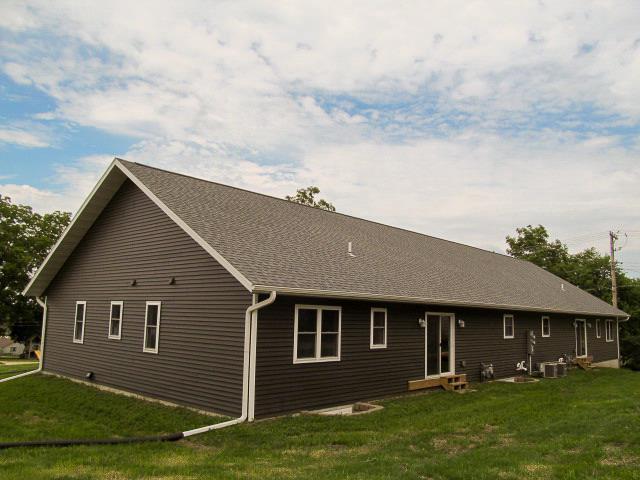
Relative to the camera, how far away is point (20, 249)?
45.2 m

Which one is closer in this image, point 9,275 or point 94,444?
point 94,444

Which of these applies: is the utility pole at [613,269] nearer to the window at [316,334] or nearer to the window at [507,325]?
the window at [507,325]

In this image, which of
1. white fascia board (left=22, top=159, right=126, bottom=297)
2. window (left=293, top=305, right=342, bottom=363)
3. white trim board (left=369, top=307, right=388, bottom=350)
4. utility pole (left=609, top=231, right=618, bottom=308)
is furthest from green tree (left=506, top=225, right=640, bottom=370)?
white fascia board (left=22, top=159, right=126, bottom=297)

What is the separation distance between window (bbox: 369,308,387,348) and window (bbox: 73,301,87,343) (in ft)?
27.8

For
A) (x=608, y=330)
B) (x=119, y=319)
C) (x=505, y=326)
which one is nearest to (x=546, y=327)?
(x=505, y=326)

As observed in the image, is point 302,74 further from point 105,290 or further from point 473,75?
point 105,290

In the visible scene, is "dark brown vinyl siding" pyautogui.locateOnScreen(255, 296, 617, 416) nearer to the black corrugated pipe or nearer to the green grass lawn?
the green grass lawn

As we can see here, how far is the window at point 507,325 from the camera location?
1858 cm

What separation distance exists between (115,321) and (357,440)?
27.3 feet

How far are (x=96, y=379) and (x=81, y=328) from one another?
1921 mm

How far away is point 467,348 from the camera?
1636cm

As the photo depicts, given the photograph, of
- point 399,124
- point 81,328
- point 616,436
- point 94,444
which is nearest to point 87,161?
point 81,328

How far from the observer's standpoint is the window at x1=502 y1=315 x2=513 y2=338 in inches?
731

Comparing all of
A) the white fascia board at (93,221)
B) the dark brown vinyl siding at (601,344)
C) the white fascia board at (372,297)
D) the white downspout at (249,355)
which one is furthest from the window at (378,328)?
the dark brown vinyl siding at (601,344)
